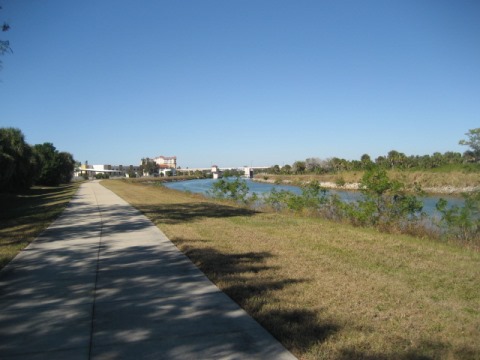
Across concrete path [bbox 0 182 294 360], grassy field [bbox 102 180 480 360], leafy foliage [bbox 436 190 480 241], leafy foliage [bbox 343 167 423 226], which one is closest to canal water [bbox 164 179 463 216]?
leafy foliage [bbox 343 167 423 226]

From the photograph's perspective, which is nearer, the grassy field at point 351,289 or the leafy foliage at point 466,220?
the grassy field at point 351,289

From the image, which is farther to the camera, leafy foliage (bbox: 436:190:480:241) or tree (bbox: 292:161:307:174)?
tree (bbox: 292:161:307:174)

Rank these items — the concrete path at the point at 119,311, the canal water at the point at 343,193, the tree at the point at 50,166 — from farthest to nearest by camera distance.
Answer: the tree at the point at 50,166, the canal water at the point at 343,193, the concrete path at the point at 119,311

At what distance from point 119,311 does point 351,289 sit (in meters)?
2.94

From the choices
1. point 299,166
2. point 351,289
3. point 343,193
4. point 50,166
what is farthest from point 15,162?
point 299,166

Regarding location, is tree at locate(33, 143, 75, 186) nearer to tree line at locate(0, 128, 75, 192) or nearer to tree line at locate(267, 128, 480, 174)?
tree line at locate(0, 128, 75, 192)

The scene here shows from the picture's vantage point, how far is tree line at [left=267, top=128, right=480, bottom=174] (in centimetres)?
1471

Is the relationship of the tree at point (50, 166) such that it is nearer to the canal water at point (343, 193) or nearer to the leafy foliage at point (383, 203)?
the canal water at point (343, 193)

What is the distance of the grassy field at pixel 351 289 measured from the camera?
371 centimetres

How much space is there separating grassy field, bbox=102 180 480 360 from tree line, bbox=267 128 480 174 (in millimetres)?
6115

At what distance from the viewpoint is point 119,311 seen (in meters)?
4.58

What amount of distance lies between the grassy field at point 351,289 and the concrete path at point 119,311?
0.34 m

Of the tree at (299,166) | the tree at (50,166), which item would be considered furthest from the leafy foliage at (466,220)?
the tree at (299,166)

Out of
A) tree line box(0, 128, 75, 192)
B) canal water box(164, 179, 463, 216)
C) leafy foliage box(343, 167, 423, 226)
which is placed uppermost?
A: tree line box(0, 128, 75, 192)
